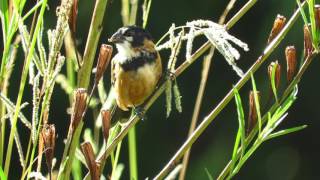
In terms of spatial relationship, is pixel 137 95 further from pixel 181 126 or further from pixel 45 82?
pixel 181 126

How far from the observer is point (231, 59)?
781mm

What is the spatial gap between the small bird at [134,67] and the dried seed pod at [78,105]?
592 millimetres

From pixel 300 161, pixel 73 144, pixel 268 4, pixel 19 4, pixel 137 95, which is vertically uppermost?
pixel 19 4

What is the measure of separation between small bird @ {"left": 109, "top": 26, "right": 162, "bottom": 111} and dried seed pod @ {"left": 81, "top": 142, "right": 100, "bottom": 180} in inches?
24.7

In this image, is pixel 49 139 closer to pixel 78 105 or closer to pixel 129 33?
pixel 78 105

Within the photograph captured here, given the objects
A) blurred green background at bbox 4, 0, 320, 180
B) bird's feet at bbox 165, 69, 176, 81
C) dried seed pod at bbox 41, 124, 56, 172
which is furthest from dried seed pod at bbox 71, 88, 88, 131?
blurred green background at bbox 4, 0, 320, 180

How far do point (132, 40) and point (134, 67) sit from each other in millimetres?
63

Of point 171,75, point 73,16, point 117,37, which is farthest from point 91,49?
point 117,37

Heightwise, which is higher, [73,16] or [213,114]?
[73,16]

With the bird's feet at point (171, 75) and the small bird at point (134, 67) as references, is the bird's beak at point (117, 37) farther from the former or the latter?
the bird's feet at point (171, 75)

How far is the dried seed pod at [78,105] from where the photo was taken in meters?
0.74

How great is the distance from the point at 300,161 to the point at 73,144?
2310 millimetres

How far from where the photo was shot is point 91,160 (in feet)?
2.42

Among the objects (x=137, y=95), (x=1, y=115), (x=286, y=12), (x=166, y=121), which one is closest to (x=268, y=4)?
(x=286, y=12)
